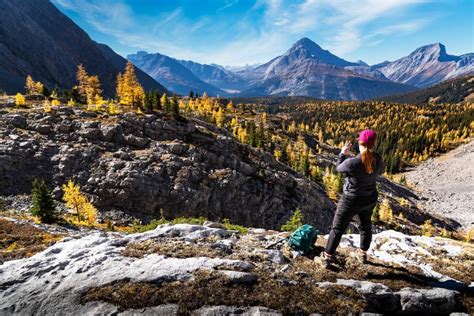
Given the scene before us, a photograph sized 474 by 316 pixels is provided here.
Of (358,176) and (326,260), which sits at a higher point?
(358,176)

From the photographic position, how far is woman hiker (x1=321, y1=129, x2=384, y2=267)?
8352mm

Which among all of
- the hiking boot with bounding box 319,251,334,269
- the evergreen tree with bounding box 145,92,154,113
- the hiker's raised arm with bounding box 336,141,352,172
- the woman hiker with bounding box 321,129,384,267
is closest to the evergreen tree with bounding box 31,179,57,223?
the hiking boot with bounding box 319,251,334,269

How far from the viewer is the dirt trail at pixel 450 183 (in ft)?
372

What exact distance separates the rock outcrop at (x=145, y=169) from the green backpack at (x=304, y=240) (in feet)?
119

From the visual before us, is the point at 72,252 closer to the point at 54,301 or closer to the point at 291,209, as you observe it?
the point at 54,301

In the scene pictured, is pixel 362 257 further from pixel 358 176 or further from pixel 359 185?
pixel 358 176

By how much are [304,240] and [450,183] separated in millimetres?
176928

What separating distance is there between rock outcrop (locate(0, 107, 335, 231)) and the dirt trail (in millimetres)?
79716

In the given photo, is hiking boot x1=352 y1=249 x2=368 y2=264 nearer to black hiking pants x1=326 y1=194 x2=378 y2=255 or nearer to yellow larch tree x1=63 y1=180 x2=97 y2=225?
black hiking pants x1=326 y1=194 x2=378 y2=255

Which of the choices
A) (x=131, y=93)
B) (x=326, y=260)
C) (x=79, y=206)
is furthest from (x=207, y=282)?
(x=131, y=93)

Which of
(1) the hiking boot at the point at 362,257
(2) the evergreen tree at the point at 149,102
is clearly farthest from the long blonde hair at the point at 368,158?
(2) the evergreen tree at the point at 149,102

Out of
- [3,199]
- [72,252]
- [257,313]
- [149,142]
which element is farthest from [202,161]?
[257,313]

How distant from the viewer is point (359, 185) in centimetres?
862

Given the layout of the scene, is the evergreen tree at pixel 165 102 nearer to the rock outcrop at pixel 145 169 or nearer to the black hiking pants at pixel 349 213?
the rock outcrop at pixel 145 169
